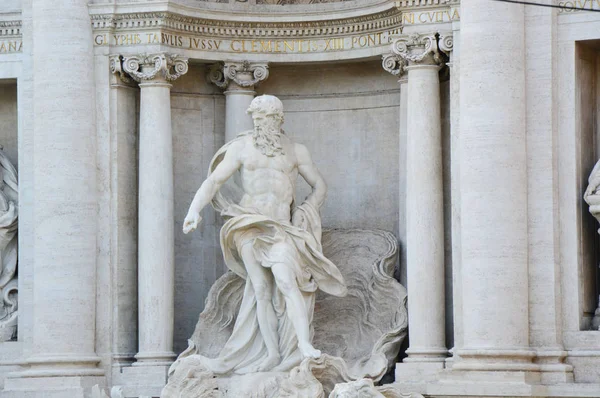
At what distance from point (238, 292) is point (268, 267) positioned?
43.5 inches

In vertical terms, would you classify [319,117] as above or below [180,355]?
above

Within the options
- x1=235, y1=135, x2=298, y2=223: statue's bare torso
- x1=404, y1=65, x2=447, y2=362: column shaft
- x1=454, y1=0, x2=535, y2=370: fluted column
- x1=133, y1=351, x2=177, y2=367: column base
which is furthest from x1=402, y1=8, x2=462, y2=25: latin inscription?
x1=133, y1=351, x2=177, y2=367: column base

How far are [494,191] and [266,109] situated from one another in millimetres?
2902

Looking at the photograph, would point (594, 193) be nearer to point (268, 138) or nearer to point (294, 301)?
point (294, 301)

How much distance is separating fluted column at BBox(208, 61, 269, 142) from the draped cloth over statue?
142 cm

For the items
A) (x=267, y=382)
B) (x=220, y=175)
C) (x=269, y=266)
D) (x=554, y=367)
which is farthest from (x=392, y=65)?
(x=554, y=367)

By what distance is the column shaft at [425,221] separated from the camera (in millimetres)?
24672

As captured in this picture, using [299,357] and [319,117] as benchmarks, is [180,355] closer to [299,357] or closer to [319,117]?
[299,357]

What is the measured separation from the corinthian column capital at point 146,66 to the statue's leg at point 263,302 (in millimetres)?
2524

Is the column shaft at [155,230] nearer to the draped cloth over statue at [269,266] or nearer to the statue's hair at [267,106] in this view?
the draped cloth over statue at [269,266]

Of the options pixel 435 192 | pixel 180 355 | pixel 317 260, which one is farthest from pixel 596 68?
pixel 180 355

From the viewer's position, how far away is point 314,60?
26.6m

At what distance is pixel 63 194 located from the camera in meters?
25.5

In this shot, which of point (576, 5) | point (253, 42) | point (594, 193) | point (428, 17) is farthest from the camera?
point (253, 42)
